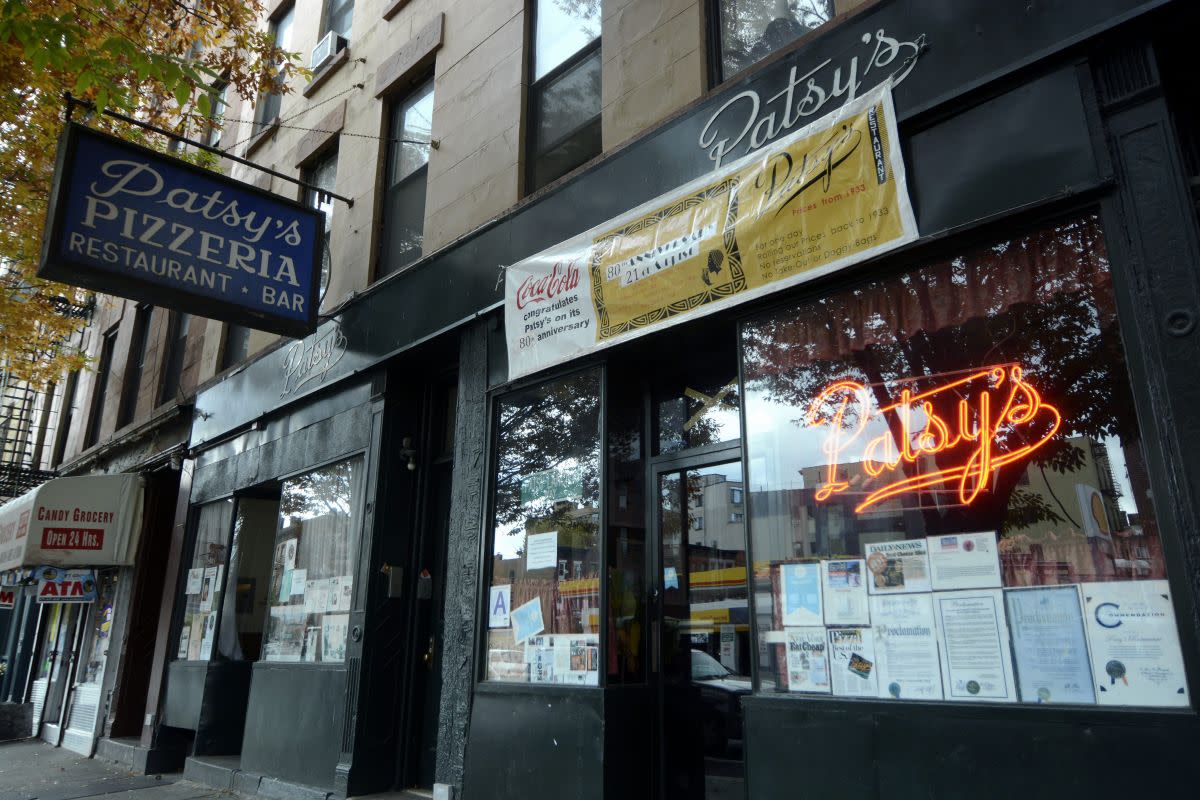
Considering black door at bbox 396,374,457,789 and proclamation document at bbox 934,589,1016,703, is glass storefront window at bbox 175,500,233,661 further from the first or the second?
proclamation document at bbox 934,589,1016,703

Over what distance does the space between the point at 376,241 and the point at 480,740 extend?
18.1 ft

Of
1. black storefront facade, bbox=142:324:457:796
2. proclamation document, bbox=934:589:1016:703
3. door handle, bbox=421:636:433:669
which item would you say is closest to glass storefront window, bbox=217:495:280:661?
black storefront facade, bbox=142:324:457:796

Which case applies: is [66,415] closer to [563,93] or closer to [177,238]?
[177,238]

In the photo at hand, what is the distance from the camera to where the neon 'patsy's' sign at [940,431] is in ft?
13.5

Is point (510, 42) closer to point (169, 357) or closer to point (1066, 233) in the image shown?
point (1066, 233)

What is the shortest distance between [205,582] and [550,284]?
7.14 m

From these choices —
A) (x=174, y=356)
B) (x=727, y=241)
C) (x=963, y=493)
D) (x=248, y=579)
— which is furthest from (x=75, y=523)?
(x=963, y=493)

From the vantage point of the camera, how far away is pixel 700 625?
574 centimetres

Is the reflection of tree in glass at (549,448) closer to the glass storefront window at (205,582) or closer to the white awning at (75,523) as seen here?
the glass storefront window at (205,582)

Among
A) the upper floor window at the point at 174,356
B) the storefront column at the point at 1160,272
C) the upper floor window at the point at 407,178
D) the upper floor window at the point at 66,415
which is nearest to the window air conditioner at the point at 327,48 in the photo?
the upper floor window at the point at 407,178

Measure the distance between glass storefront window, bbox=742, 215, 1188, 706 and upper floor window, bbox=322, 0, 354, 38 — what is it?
8867mm

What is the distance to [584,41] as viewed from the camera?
748cm

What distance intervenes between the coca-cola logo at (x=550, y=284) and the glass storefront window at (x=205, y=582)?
6.04 metres

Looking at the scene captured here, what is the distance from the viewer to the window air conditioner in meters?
11.0
